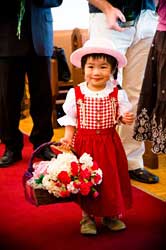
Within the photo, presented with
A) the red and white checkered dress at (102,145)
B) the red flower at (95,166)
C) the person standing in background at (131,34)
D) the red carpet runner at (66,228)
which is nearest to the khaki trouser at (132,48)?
the person standing in background at (131,34)

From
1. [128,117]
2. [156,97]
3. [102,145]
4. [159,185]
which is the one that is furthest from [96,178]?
[159,185]

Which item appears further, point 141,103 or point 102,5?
point 102,5

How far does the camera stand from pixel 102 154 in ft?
6.74

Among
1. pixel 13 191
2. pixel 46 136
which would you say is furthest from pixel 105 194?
pixel 46 136

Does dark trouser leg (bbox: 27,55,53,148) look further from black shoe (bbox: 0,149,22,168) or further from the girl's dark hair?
the girl's dark hair

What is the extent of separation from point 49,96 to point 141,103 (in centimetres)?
112

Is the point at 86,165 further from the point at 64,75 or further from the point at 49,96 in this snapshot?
the point at 64,75

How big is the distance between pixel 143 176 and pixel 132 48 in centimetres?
68

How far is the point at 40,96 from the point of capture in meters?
3.12

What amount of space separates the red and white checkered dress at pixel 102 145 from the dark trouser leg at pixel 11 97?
99 centimetres

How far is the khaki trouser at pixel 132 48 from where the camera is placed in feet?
8.53

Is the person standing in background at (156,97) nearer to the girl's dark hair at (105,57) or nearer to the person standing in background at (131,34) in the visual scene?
the girl's dark hair at (105,57)

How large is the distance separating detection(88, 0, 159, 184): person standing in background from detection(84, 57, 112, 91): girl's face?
0.32 metres

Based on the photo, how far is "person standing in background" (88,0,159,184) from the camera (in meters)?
2.45
